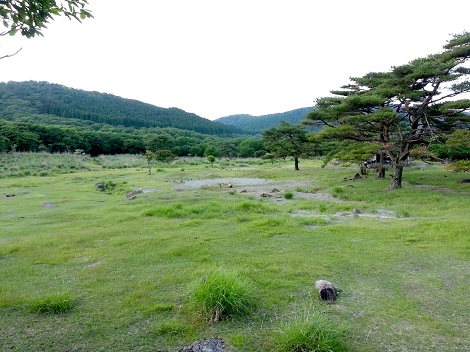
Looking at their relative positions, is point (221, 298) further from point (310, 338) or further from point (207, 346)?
point (310, 338)

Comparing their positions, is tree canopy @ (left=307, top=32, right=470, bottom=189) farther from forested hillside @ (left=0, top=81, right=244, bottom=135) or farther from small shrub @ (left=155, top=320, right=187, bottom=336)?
forested hillside @ (left=0, top=81, right=244, bottom=135)

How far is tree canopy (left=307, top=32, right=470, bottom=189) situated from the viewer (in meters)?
15.0

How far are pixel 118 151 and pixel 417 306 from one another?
74461 millimetres

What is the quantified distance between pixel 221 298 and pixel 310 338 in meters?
1.26

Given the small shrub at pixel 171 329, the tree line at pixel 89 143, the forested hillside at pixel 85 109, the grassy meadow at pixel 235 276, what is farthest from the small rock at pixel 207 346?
the forested hillside at pixel 85 109

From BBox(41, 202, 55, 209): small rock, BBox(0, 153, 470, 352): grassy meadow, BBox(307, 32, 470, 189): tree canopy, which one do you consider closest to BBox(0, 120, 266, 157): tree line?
BBox(307, 32, 470, 189): tree canopy

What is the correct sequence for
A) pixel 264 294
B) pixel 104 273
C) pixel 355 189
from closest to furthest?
pixel 264 294, pixel 104 273, pixel 355 189

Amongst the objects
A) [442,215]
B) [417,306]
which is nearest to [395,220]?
[442,215]

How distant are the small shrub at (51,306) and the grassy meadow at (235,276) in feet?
0.05

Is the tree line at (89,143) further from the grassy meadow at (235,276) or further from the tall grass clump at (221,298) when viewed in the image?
the tall grass clump at (221,298)

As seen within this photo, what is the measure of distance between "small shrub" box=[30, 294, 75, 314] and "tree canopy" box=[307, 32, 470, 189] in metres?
14.8

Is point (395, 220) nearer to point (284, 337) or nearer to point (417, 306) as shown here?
point (417, 306)

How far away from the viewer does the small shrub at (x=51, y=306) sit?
182 inches

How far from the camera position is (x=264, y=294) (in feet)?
16.4
